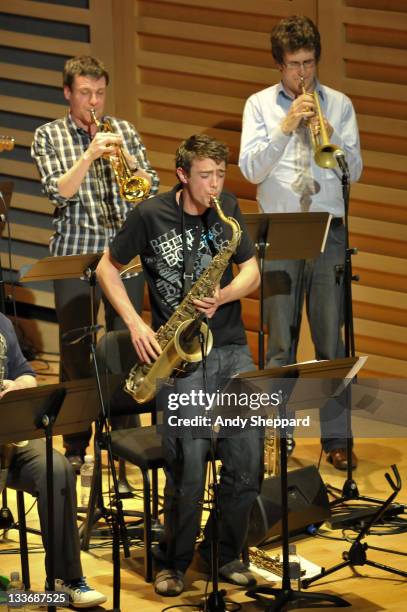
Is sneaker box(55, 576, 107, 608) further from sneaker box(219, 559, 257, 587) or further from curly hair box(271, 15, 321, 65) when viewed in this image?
curly hair box(271, 15, 321, 65)

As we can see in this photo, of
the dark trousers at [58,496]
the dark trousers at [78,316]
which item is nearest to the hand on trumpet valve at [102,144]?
the dark trousers at [78,316]

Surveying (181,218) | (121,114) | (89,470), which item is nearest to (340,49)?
(121,114)

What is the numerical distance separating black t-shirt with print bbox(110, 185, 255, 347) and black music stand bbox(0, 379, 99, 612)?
0.75m

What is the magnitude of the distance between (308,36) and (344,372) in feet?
7.11

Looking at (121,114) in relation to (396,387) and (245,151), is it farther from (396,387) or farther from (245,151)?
(396,387)

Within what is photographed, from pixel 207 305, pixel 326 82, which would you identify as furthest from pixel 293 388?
pixel 326 82

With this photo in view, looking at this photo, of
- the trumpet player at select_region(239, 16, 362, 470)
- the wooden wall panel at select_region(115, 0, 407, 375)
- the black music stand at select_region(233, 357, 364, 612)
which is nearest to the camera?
the black music stand at select_region(233, 357, 364, 612)

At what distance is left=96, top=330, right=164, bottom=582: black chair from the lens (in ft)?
14.7

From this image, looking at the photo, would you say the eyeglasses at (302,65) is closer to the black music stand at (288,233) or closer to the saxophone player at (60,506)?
the black music stand at (288,233)

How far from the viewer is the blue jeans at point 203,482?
14.2ft

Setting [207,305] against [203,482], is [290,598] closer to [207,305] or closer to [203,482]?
[203,482]

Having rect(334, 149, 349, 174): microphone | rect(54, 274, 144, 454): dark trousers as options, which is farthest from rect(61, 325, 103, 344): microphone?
rect(334, 149, 349, 174): microphone

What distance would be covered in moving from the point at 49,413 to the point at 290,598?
1.10 metres

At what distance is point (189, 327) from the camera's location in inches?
Answer: 171
